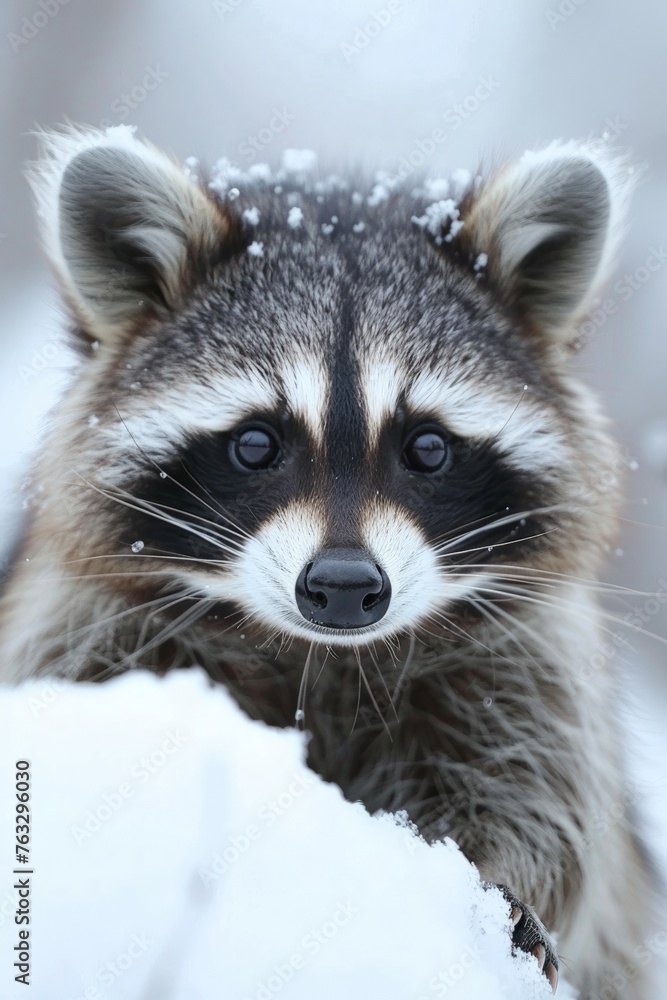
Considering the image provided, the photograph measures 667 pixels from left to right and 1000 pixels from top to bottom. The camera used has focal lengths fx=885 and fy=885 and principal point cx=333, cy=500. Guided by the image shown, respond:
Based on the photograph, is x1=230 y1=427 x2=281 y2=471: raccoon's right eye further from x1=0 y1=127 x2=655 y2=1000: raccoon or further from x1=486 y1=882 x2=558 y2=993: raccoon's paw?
x1=486 y1=882 x2=558 y2=993: raccoon's paw

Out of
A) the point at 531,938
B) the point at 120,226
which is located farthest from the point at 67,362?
the point at 531,938

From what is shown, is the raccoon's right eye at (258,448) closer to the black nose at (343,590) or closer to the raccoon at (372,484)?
the raccoon at (372,484)

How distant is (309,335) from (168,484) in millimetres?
475

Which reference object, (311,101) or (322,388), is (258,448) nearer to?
(322,388)

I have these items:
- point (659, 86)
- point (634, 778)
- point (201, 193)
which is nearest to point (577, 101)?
point (659, 86)

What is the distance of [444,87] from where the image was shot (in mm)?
2762

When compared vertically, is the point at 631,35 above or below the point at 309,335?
above

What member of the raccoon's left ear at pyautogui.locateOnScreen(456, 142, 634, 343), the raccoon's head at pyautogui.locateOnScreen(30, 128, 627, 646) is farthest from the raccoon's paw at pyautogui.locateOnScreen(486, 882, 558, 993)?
the raccoon's left ear at pyautogui.locateOnScreen(456, 142, 634, 343)

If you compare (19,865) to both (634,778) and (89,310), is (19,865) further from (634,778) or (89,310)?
(634,778)

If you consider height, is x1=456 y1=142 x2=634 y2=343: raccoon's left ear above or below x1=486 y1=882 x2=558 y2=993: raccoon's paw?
above

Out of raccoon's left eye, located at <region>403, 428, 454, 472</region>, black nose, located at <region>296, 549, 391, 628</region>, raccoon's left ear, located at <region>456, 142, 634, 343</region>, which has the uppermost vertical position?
raccoon's left ear, located at <region>456, 142, 634, 343</region>

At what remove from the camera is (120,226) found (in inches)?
82.4

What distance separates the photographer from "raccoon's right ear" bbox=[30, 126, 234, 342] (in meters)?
2.02

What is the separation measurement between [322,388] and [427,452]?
0.95 ft
